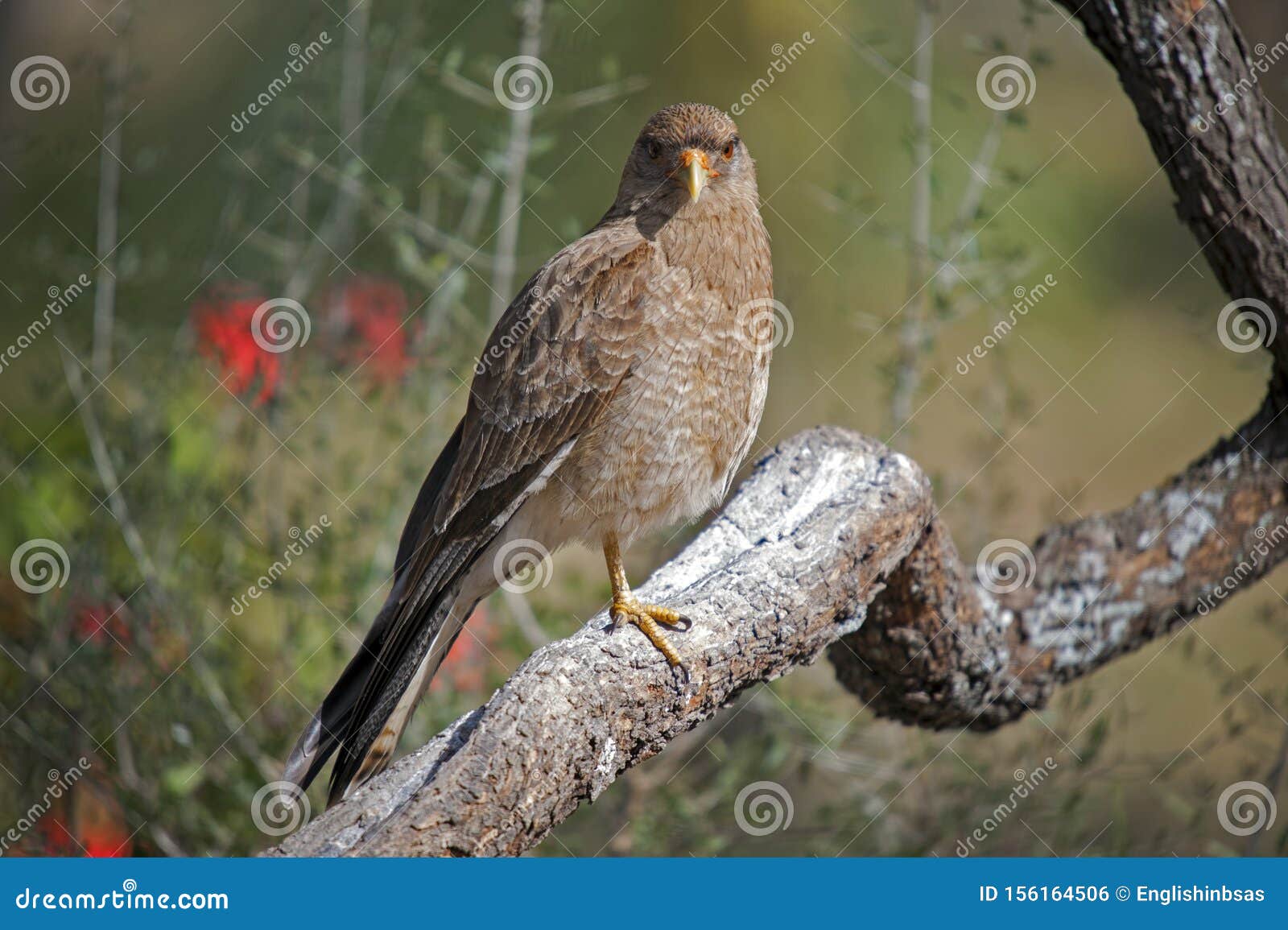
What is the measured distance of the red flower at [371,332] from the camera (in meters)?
4.24

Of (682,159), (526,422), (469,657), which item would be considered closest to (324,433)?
(469,657)

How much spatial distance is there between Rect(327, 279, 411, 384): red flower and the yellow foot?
175 centimetres

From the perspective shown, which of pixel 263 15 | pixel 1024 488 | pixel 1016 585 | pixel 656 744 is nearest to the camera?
pixel 656 744

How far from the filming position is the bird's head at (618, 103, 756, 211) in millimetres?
3207

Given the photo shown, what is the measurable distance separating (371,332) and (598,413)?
1.52 meters

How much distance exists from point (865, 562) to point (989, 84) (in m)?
2.01

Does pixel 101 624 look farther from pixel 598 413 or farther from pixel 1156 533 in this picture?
pixel 1156 533

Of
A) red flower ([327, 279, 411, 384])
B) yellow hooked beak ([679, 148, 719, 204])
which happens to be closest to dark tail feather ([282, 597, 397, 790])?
yellow hooked beak ([679, 148, 719, 204])

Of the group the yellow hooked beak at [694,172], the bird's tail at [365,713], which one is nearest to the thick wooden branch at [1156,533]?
the yellow hooked beak at [694,172]

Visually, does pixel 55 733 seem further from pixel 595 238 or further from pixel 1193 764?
pixel 1193 764

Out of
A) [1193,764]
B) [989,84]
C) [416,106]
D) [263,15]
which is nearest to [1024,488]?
[1193,764]

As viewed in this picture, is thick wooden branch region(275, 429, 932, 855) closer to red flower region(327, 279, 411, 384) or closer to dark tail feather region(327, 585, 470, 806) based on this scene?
dark tail feather region(327, 585, 470, 806)

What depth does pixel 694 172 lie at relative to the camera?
3053 millimetres

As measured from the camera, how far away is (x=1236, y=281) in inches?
145
